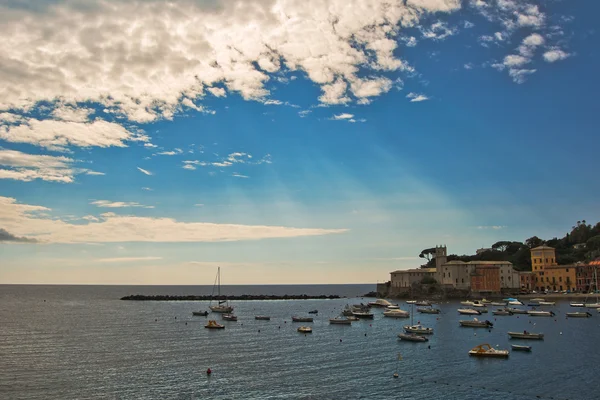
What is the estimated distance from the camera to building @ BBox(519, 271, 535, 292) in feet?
616

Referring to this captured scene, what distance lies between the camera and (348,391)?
4638 centimetres

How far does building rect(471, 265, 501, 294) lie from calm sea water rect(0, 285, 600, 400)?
75545 millimetres

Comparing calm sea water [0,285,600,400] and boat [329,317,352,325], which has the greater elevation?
boat [329,317,352,325]

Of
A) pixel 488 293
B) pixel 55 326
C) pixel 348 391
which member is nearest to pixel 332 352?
pixel 348 391

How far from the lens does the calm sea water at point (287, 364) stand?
46.8 meters

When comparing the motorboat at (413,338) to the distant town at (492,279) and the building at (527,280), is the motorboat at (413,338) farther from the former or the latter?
the building at (527,280)

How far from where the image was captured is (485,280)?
173 meters

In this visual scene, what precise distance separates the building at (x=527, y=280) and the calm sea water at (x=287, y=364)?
314 feet

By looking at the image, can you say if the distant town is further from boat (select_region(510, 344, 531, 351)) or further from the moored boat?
boat (select_region(510, 344, 531, 351))

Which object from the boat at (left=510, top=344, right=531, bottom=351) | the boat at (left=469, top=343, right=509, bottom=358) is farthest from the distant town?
the boat at (left=469, top=343, right=509, bottom=358)

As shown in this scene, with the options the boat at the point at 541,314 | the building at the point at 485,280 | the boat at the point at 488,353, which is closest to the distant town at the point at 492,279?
the building at the point at 485,280

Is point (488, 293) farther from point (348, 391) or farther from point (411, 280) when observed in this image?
point (348, 391)

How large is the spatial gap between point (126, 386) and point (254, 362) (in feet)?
53.4

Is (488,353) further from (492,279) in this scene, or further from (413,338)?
(492,279)
